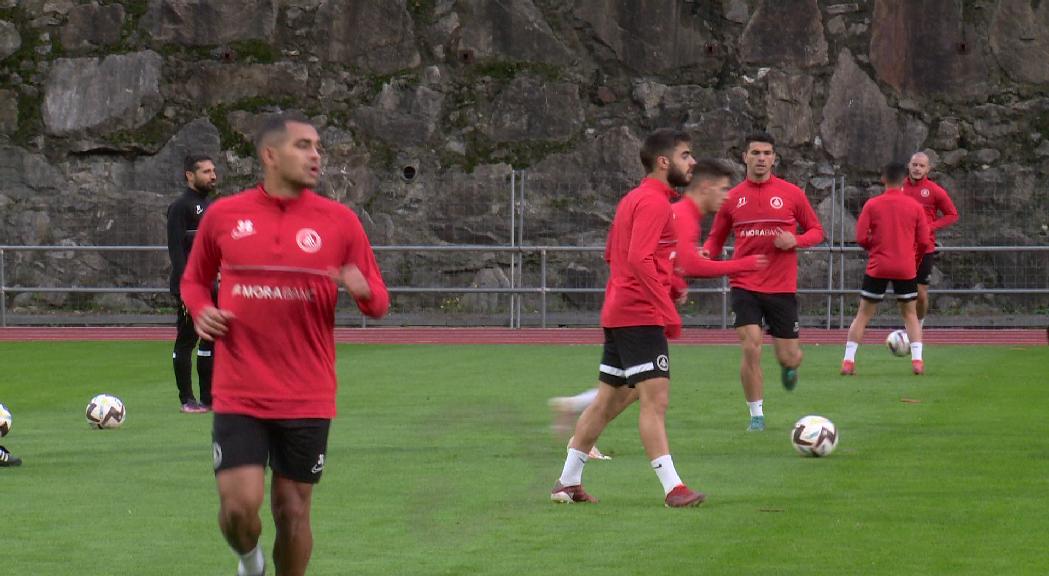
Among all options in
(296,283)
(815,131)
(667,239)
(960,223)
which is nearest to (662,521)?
(667,239)

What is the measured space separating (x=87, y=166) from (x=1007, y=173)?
14929 mm

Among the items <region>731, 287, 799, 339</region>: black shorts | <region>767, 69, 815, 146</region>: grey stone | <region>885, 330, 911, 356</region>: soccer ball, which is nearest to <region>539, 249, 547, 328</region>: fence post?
<region>767, 69, 815, 146</region>: grey stone

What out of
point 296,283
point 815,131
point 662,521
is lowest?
point 662,521

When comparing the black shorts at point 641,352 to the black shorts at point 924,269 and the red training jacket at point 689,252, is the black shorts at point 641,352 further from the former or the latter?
the black shorts at point 924,269

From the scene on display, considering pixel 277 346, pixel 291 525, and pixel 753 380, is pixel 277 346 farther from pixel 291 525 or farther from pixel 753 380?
pixel 753 380

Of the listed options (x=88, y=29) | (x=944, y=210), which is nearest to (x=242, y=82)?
(x=88, y=29)

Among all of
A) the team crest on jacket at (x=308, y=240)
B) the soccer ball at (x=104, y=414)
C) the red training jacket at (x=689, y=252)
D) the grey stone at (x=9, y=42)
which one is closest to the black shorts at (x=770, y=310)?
the red training jacket at (x=689, y=252)

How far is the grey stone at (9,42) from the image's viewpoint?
29.5 meters

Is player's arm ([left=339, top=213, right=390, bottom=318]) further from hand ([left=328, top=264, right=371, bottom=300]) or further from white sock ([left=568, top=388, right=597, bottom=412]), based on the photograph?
white sock ([left=568, top=388, right=597, bottom=412])

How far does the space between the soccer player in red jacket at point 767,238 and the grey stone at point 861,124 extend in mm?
15405

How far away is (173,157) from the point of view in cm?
2911

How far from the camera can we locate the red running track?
24.2m

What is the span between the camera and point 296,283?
21.6ft

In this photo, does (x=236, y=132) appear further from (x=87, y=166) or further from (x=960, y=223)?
(x=960, y=223)
